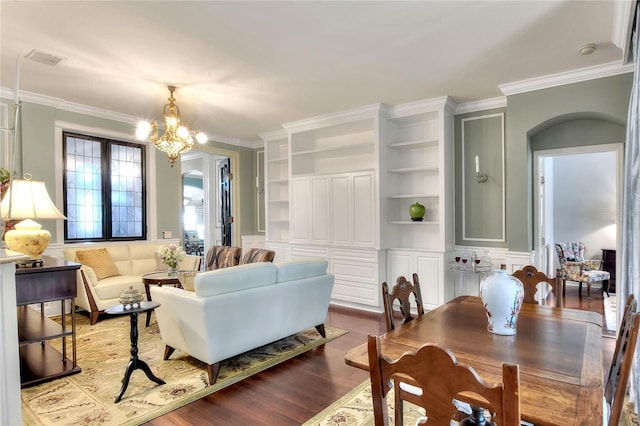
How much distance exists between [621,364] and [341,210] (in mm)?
3944

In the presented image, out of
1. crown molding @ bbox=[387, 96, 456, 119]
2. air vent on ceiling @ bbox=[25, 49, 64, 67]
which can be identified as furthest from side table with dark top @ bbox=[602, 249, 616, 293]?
air vent on ceiling @ bbox=[25, 49, 64, 67]

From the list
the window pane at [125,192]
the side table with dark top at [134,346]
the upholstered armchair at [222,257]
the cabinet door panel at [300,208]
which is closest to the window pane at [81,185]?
the window pane at [125,192]

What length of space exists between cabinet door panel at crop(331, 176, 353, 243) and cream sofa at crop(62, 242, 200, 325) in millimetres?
2077

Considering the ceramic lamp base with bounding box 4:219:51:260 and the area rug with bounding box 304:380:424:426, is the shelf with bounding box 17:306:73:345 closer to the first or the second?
the ceramic lamp base with bounding box 4:219:51:260

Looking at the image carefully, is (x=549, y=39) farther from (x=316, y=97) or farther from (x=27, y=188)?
(x=27, y=188)

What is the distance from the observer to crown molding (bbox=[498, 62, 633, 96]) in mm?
3504

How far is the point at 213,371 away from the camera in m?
2.82

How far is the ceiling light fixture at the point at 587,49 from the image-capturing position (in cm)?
313

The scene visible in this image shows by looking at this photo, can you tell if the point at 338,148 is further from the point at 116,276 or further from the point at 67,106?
the point at 67,106

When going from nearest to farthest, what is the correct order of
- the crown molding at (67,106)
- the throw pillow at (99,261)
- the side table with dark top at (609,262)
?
the crown molding at (67,106), the throw pillow at (99,261), the side table with dark top at (609,262)

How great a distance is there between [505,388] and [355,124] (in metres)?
4.72

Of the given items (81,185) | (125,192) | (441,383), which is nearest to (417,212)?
(441,383)

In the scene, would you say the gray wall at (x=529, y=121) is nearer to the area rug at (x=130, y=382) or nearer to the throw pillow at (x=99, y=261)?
the area rug at (x=130, y=382)

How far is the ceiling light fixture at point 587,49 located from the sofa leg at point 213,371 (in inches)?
161
